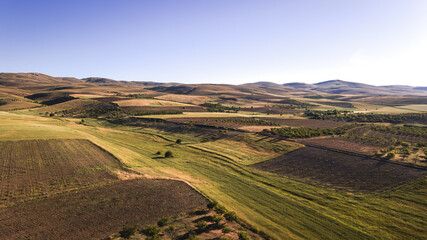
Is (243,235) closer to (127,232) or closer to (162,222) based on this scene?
(162,222)

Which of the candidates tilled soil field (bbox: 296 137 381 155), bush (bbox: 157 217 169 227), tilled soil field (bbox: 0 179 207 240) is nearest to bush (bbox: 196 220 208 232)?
bush (bbox: 157 217 169 227)

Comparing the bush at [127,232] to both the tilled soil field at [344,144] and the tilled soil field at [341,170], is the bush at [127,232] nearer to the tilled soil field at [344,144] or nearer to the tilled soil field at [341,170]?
the tilled soil field at [341,170]

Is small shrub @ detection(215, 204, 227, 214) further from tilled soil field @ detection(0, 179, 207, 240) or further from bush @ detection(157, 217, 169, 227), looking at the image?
bush @ detection(157, 217, 169, 227)

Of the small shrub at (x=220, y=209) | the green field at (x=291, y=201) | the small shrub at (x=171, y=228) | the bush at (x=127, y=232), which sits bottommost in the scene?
the green field at (x=291, y=201)

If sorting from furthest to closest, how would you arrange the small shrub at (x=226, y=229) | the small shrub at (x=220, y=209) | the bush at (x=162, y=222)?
1. the small shrub at (x=220, y=209)
2. the bush at (x=162, y=222)
3. the small shrub at (x=226, y=229)

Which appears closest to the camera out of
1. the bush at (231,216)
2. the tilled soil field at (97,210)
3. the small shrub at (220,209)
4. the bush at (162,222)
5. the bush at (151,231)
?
the bush at (151,231)

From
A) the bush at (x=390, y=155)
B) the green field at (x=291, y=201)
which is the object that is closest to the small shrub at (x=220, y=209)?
the green field at (x=291, y=201)

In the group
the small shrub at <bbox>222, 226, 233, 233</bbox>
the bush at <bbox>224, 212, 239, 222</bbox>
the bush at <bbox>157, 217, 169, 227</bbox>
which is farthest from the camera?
the bush at <bbox>224, 212, 239, 222</bbox>
